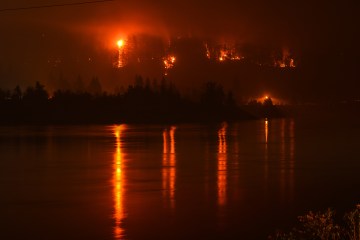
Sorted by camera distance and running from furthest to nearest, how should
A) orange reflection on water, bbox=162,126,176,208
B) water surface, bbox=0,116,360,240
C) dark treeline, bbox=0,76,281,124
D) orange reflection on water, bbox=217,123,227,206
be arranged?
1. dark treeline, bbox=0,76,281,124
2. orange reflection on water, bbox=162,126,176,208
3. orange reflection on water, bbox=217,123,227,206
4. water surface, bbox=0,116,360,240

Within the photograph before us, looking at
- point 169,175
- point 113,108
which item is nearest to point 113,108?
point 113,108

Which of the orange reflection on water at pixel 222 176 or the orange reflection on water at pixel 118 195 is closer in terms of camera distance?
the orange reflection on water at pixel 118 195

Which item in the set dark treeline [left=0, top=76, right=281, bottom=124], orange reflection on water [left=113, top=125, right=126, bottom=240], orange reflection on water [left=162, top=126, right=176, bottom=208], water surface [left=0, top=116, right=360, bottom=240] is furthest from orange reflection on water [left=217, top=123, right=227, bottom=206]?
dark treeline [left=0, top=76, right=281, bottom=124]

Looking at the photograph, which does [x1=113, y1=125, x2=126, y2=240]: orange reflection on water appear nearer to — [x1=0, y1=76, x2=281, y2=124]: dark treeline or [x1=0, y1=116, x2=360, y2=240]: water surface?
[x1=0, y1=116, x2=360, y2=240]: water surface

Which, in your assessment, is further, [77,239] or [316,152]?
[316,152]

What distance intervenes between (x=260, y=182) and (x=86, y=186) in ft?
22.2

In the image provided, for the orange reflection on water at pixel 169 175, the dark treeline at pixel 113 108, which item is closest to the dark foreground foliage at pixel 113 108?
the dark treeline at pixel 113 108

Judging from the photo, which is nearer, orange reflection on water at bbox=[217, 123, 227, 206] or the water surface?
the water surface

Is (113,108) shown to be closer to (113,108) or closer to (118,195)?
(113,108)

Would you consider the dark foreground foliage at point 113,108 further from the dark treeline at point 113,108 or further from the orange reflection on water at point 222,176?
the orange reflection on water at point 222,176

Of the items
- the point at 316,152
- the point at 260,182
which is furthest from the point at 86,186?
the point at 316,152

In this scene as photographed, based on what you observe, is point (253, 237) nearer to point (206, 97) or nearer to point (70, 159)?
point (70, 159)

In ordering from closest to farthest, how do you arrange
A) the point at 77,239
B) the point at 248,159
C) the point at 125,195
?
the point at 77,239 < the point at 125,195 < the point at 248,159

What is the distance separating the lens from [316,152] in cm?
4244
